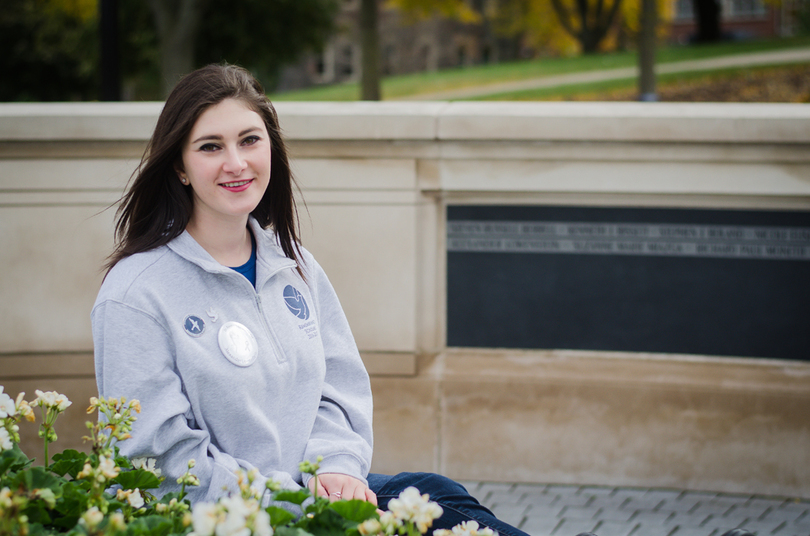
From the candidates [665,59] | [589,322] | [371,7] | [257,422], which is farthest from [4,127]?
[665,59]

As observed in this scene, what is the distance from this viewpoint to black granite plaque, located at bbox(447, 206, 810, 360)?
4.08 m

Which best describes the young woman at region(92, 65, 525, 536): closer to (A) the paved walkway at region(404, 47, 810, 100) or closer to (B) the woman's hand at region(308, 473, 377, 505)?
(B) the woman's hand at region(308, 473, 377, 505)

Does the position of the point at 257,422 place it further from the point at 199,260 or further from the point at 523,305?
the point at 523,305

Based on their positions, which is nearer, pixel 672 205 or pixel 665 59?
pixel 672 205

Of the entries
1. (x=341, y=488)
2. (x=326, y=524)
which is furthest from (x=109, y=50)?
(x=326, y=524)

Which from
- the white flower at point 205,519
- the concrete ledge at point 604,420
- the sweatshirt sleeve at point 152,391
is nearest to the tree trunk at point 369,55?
the concrete ledge at point 604,420

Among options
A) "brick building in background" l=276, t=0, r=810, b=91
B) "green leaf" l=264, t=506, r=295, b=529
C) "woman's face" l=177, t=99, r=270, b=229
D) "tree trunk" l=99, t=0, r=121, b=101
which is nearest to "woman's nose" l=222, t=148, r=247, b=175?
"woman's face" l=177, t=99, r=270, b=229

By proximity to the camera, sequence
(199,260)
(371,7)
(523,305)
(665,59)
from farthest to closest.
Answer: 1. (665,59)
2. (371,7)
3. (523,305)
4. (199,260)

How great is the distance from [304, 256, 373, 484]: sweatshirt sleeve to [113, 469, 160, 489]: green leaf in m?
0.62

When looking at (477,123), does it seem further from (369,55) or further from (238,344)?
(369,55)

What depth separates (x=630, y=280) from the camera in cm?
418

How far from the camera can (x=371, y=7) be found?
1345 cm

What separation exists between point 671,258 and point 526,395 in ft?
3.43

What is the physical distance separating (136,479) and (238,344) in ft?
1.65
